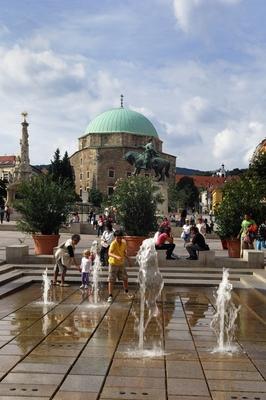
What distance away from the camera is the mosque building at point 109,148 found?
410ft

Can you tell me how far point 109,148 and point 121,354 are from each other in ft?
391

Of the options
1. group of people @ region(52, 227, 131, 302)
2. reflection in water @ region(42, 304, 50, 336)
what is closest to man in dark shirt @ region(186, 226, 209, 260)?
group of people @ region(52, 227, 131, 302)

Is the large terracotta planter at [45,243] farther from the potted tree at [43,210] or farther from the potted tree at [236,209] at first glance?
the potted tree at [236,209]

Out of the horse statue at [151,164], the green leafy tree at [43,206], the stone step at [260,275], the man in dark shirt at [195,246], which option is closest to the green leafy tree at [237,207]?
the man in dark shirt at [195,246]

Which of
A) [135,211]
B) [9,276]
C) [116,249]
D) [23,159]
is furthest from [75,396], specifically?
[23,159]

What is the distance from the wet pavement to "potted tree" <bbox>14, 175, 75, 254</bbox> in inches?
311

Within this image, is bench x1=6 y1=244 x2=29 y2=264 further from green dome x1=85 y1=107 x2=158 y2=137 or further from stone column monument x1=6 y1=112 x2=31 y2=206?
green dome x1=85 y1=107 x2=158 y2=137

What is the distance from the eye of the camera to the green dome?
126875 mm

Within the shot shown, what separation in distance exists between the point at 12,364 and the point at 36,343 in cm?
112

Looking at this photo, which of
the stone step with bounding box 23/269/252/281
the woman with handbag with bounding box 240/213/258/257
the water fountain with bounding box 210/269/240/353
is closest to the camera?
the water fountain with bounding box 210/269/240/353

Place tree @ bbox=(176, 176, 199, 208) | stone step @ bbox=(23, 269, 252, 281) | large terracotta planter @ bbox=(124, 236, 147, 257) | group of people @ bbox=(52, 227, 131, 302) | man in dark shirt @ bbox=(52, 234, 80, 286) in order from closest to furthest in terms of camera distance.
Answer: group of people @ bbox=(52, 227, 131, 302) < man in dark shirt @ bbox=(52, 234, 80, 286) < stone step @ bbox=(23, 269, 252, 281) < large terracotta planter @ bbox=(124, 236, 147, 257) < tree @ bbox=(176, 176, 199, 208)

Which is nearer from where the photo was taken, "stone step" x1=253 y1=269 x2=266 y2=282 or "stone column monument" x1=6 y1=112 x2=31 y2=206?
"stone step" x1=253 y1=269 x2=266 y2=282

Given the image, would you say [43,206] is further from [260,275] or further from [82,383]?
[82,383]

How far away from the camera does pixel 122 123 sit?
418 feet
